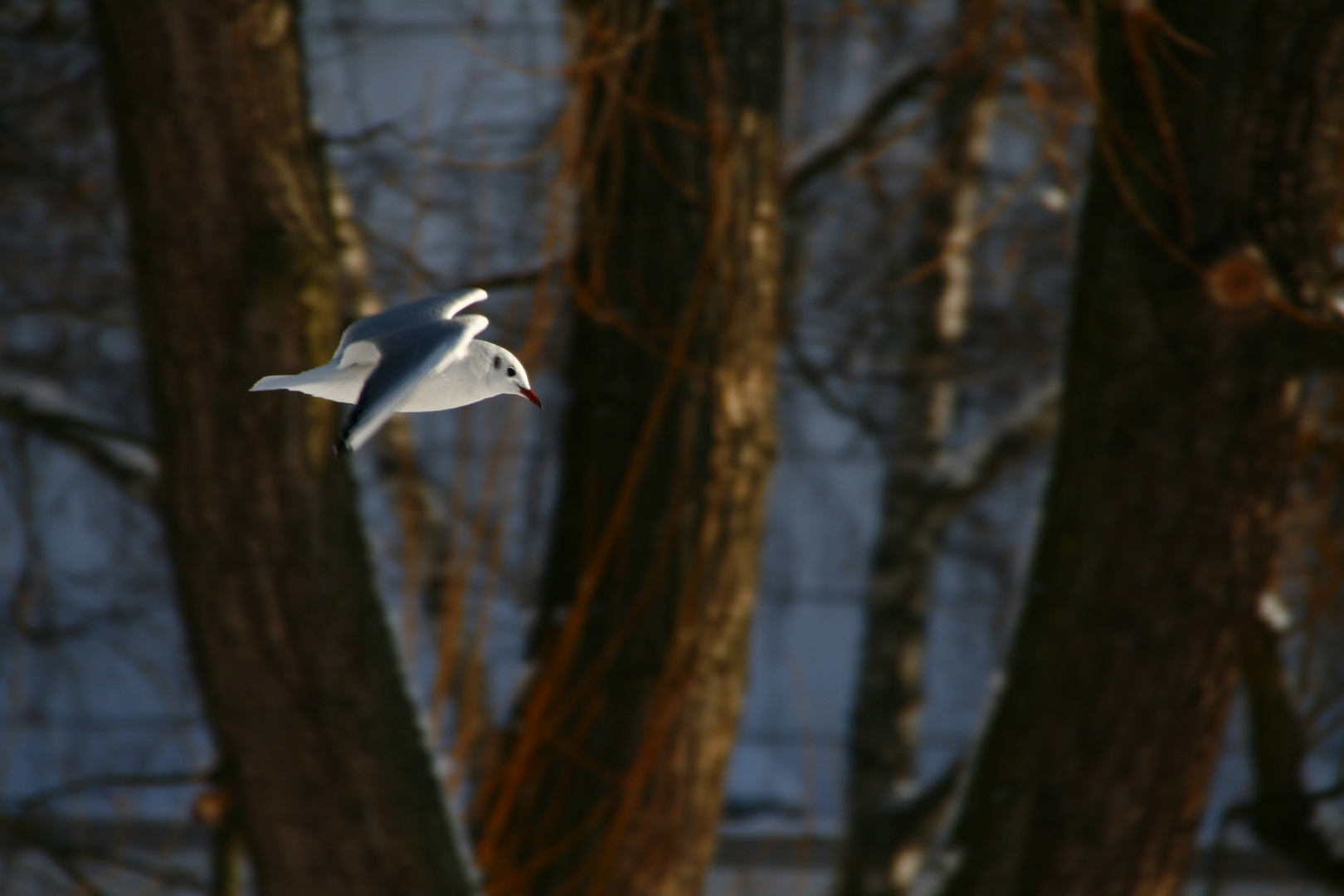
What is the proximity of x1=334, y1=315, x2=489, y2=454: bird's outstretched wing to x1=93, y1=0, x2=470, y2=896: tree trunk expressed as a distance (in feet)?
4.43

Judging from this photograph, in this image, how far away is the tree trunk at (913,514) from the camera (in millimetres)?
4734

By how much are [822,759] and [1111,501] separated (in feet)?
17.1

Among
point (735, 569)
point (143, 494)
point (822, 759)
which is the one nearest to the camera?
point (735, 569)

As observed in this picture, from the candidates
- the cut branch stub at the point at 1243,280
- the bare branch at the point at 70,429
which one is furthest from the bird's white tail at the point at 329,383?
the bare branch at the point at 70,429

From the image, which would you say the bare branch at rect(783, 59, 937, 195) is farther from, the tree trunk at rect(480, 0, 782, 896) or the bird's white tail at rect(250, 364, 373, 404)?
the bird's white tail at rect(250, 364, 373, 404)

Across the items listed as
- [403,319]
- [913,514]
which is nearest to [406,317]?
[403,319]

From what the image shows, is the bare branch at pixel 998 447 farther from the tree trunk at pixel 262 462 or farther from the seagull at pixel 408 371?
the seagull at pixel 408 371

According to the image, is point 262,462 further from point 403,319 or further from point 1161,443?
point 403,319

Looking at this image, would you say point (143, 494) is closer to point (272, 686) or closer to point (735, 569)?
point (272, 686)

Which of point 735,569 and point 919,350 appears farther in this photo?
point 919,350

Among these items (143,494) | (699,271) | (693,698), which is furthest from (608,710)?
(143,494)

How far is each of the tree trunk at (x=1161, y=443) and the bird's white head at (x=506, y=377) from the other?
77.9 inches

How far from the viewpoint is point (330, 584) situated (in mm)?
2262

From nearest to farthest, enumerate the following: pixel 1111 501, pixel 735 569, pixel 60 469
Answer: pixel 1111 501 < pixel 735 569 < pixel 60 469
